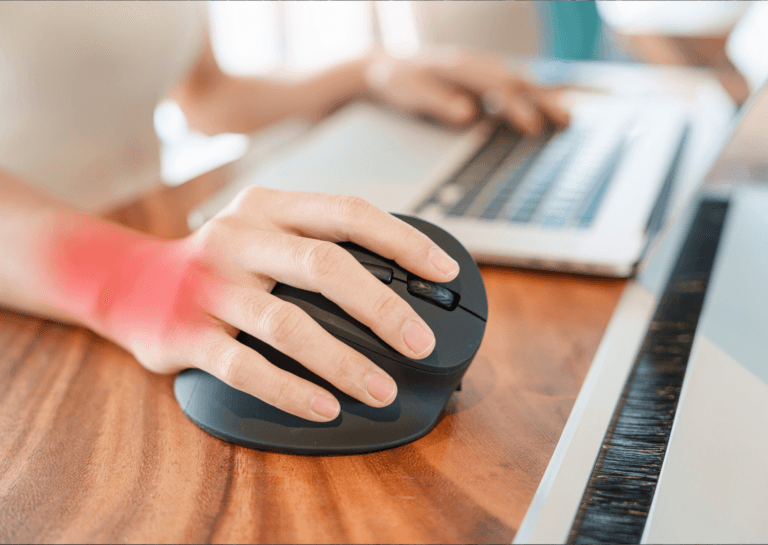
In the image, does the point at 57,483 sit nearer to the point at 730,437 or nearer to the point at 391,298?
the point at 391,298

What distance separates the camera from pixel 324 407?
283 millimetres

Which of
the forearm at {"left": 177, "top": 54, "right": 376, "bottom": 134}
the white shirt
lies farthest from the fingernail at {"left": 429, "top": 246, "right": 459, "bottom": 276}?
the forearm at {"left": 177, "top": 54, "right": 376, "bottom": 134}

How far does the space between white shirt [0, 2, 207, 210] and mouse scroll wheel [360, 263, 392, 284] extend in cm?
44

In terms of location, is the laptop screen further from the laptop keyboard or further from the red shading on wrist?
the red shading on wrist

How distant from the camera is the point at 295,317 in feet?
0.94

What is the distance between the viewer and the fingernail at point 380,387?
285mm

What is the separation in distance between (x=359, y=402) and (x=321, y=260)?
81mm

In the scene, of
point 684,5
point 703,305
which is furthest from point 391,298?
point 684,5

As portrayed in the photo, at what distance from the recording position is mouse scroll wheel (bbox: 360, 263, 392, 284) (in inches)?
12.1

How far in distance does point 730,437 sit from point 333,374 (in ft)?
0.68

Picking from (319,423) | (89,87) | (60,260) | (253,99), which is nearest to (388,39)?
(253,99)

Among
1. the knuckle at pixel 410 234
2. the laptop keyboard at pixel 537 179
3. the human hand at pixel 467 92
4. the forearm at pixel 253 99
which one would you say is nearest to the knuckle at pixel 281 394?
the knuckle at pixel 410 234

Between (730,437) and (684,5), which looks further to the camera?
(684,5)

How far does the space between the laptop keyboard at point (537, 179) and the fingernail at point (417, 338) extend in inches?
9.4
